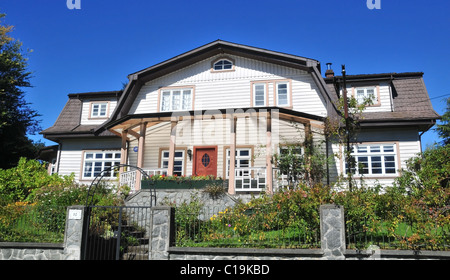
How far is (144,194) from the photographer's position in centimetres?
1329

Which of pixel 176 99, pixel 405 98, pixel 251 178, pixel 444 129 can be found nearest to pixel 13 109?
pixel 176 99

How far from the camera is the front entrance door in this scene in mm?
16656

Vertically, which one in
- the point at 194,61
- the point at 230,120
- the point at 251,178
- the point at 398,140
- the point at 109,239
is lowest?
the point at 109,239

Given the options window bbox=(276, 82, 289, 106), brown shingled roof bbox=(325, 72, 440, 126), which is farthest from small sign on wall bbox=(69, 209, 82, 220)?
brown shingled roof bbox=(325, 72, 440, 126)

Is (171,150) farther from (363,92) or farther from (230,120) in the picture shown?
(363,92)

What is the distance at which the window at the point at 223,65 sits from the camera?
A: 17.5 metres

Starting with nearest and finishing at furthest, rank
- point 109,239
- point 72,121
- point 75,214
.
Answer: point 75,214
point 109,239
point 72,121

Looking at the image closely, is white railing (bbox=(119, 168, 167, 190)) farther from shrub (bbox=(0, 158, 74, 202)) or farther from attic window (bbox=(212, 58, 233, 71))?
attic window (bbox=(212, 58, 233, 71))

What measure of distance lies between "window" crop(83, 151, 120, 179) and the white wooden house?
5 cm

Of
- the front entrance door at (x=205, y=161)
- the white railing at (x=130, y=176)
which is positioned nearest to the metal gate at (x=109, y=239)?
A: the white railing at (x=130, y=176)

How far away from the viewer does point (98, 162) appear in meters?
18.4

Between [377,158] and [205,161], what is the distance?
7.90 m
